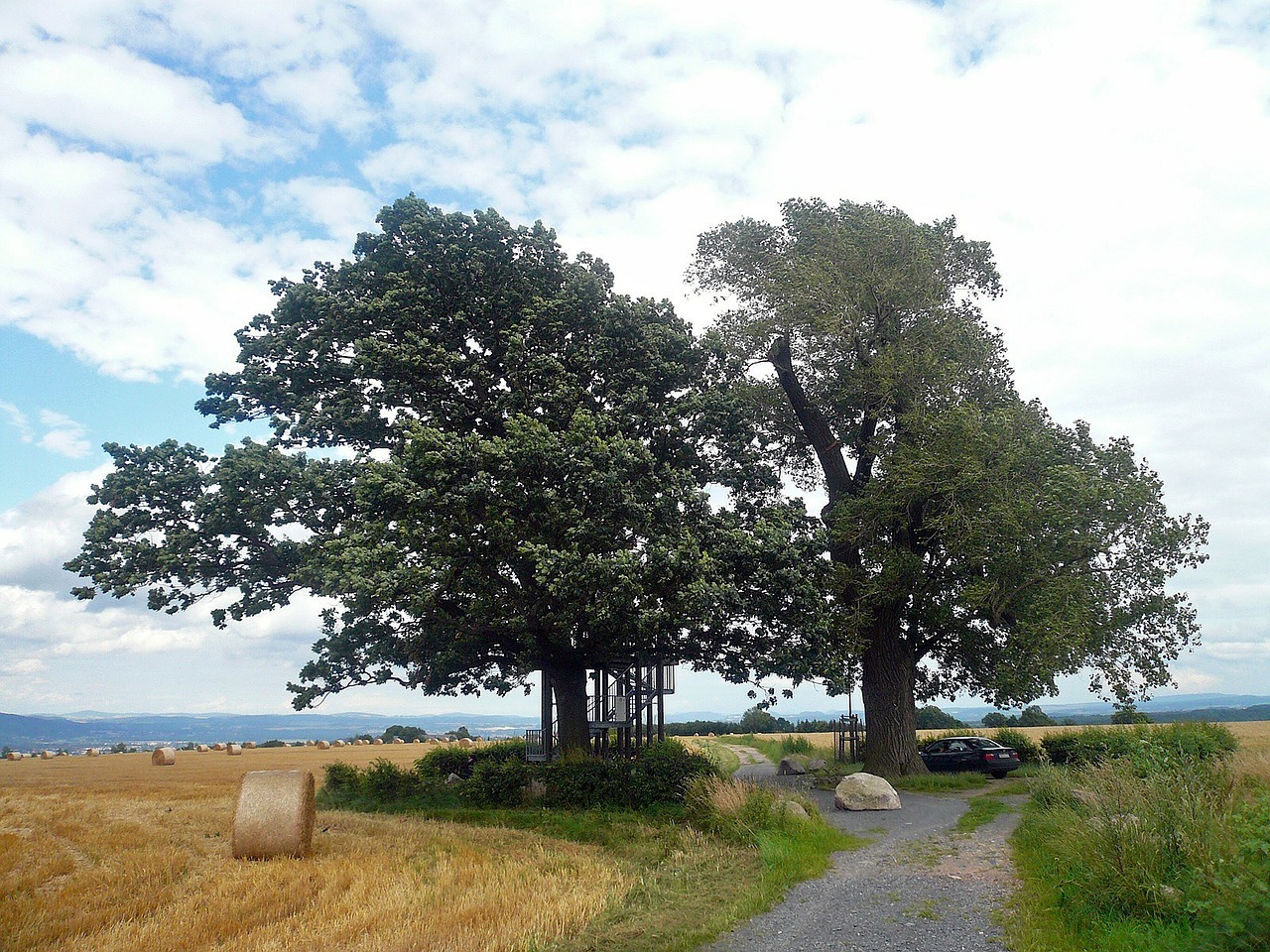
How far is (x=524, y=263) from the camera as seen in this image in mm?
23953

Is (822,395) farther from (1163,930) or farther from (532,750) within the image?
(1163,930)

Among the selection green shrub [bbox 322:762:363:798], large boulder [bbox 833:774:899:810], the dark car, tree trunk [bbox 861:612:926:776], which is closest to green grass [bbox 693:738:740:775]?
A: large boulder [bbox 833:774:899:810]

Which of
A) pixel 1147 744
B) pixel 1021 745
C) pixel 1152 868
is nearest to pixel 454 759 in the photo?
pixel 1147 744

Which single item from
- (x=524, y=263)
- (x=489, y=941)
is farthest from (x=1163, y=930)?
(x=524, y=263)

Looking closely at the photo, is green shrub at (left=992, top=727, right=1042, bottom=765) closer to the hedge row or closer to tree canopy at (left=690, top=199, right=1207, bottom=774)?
tree canopy at (left=690, top=199, right=1207, bottom=774)

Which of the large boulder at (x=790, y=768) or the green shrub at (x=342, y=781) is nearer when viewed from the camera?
the green shrub at (x=342, y=781)

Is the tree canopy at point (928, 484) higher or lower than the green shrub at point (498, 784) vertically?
higher

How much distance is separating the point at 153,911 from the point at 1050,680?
883 inches

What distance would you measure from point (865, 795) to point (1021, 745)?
61.4 ft

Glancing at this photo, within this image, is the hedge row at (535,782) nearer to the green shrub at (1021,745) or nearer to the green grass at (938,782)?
the green grass at (938,782)

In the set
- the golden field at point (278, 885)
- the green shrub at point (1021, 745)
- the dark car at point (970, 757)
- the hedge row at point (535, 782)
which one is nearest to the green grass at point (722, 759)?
the hedge row at point (535, 782)

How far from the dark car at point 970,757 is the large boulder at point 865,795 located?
10985 millimetres

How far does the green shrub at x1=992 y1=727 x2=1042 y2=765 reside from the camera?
3256cm

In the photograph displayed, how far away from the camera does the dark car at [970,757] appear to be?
30047mm
